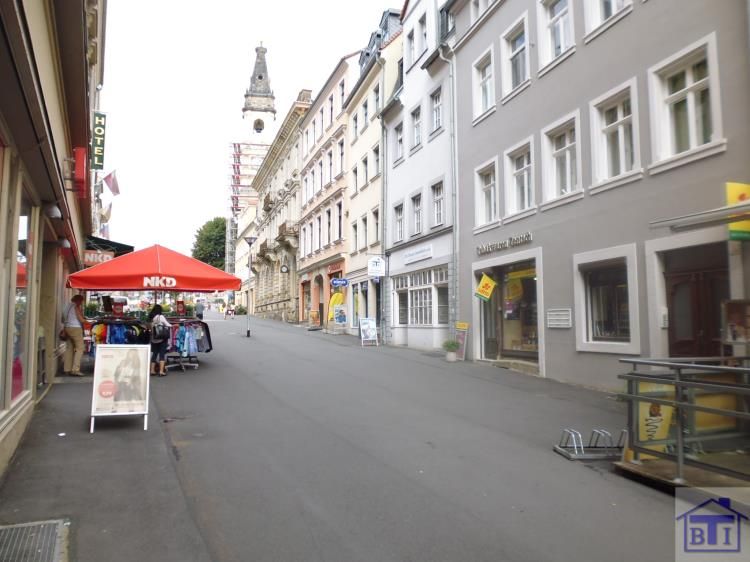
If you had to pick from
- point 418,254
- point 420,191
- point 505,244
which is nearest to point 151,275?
point 505,244

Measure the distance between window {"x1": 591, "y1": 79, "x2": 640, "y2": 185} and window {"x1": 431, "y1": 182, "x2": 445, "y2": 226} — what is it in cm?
821

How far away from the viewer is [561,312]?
516 inches

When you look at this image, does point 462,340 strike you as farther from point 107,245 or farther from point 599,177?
point 107,245

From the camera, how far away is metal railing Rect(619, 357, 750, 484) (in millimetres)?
5055

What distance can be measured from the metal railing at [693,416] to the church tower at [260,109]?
3489 inches

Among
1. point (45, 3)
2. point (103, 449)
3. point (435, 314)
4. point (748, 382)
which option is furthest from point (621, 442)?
point (435, 314)

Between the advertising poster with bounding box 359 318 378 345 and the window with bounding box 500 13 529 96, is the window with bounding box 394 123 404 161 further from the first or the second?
the window with bounding box 500 13 529 96

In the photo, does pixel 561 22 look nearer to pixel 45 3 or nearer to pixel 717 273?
pixel 717 273

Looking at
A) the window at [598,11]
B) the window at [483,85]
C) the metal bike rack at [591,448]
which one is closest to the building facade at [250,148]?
the window at [483,85]

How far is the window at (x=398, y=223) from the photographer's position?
23.8 meters

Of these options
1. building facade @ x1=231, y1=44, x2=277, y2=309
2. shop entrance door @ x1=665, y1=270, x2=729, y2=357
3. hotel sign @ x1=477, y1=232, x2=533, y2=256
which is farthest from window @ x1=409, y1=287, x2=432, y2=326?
building facade @ x1=231, y1=44, x2=277, y2=309

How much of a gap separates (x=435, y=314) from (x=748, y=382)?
14729 millimetres

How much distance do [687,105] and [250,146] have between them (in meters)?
86.8

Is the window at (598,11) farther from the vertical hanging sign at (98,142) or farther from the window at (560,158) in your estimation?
the vertical hanging sign at (98,142)
